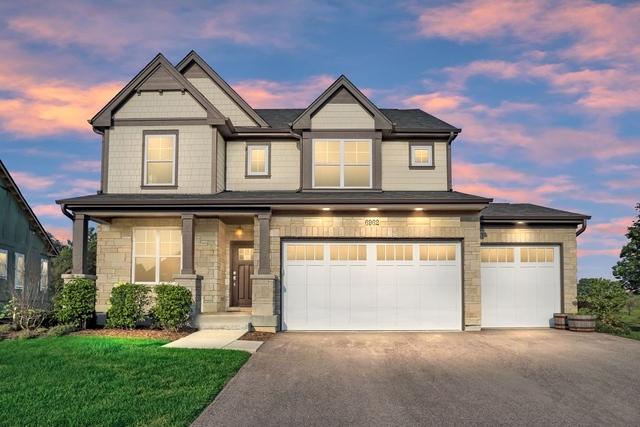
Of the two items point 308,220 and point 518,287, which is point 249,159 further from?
point 518,287

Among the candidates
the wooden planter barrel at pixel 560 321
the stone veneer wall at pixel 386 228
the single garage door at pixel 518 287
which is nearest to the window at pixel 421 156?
the stone veneer wall at pixel 386 228

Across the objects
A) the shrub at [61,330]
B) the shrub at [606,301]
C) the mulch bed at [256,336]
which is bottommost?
the mulch bed at [256,336]

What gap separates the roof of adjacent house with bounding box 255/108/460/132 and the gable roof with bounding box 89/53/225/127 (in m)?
2.87

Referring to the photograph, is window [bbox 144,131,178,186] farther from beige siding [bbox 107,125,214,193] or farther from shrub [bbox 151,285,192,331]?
shrub [bbox 151,285,192,331]

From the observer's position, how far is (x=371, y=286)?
1596 cm

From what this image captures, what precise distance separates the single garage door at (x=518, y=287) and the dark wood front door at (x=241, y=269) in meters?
7.64

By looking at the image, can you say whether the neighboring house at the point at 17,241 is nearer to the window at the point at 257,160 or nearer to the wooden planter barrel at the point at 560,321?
the window at the point at 257,160

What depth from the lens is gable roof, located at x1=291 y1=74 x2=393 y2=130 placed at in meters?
17.6

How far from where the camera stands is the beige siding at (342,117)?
1778 centimetres

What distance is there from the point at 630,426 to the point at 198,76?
1669 centimetres

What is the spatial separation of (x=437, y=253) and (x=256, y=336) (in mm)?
5907

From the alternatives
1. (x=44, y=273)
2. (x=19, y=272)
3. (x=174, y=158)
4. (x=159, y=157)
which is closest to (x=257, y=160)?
(x=174, y=158)

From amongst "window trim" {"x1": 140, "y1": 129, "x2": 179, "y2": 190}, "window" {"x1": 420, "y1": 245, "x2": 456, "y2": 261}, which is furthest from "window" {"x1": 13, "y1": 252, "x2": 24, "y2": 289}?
"window" {"x1": 420, "y1": 245, "x2": 456, "y2": 261}

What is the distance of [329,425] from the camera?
21.8 feet
